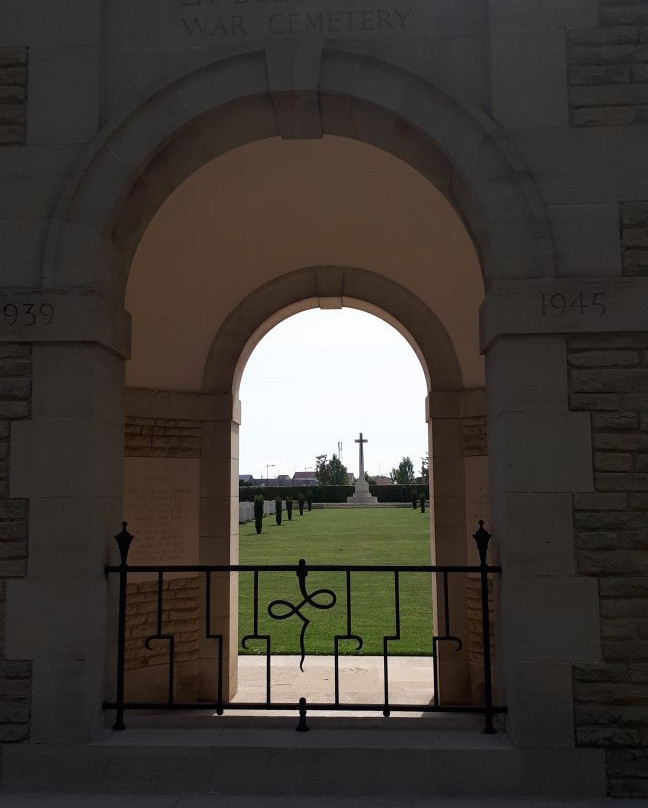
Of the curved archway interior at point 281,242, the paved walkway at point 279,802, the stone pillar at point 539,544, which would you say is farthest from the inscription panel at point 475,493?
the paved walkway at point 279,802

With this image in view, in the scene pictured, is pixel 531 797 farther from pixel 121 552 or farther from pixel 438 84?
pixel 438 84

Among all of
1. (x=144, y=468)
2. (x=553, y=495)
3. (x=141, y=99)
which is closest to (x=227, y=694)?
(x=144, y=468)

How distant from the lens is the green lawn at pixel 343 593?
9383mm

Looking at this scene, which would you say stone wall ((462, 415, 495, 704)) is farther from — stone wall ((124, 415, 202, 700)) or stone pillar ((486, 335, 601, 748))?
stone pillar ((486, 335, 601, 748))

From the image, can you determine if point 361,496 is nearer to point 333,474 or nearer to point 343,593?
point 333,474

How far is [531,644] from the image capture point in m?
4.04

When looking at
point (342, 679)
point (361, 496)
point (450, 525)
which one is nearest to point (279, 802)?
point (342, 679)

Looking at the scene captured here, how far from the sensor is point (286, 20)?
462cm

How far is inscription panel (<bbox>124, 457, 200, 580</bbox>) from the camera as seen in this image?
7477 mm

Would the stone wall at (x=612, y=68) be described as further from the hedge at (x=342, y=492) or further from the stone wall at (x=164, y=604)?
the hedge at (x=342, y=492)

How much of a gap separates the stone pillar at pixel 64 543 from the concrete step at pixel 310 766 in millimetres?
196

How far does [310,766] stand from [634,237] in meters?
3.66

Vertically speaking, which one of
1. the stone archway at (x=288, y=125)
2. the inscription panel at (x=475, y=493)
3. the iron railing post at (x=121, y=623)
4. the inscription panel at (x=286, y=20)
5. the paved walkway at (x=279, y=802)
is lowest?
the paved walkway at (x=279, y=802)

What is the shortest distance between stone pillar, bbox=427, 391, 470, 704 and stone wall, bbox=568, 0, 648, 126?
401 centimetres
